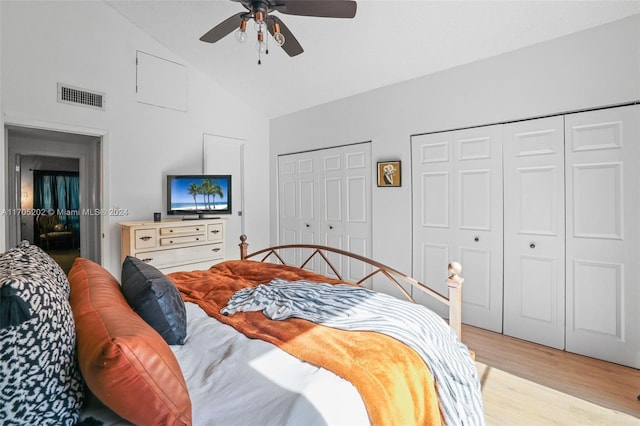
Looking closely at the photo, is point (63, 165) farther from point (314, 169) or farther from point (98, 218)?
point (314, 169)

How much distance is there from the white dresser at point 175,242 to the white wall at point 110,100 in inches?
17.0

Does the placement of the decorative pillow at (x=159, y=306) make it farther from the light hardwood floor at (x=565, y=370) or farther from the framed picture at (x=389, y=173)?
the framed picture at (x=389, y=173)

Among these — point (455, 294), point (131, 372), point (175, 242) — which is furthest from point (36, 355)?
point (175, 242)

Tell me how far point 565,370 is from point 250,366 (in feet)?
7.99

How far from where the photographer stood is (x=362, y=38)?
10.3ft

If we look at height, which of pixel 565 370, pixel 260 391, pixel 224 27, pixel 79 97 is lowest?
pixel 565 370

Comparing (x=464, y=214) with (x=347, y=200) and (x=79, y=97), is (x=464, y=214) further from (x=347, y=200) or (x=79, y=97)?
(x=79, y=97)

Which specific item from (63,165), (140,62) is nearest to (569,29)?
(140,62)

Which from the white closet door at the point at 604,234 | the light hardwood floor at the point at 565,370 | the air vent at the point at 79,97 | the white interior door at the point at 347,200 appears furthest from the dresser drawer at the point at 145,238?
the white closet door at the point at 604,234

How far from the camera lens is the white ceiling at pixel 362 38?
2.50m

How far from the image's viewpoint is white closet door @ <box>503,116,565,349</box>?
2.63m

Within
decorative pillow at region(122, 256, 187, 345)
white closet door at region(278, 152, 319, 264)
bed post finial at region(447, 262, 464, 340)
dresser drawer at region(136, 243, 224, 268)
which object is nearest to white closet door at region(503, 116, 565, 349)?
bed post finial at region(447, 262, 464, 340)

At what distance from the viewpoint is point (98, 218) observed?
12.6 ft

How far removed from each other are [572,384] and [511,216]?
1.35 metres
